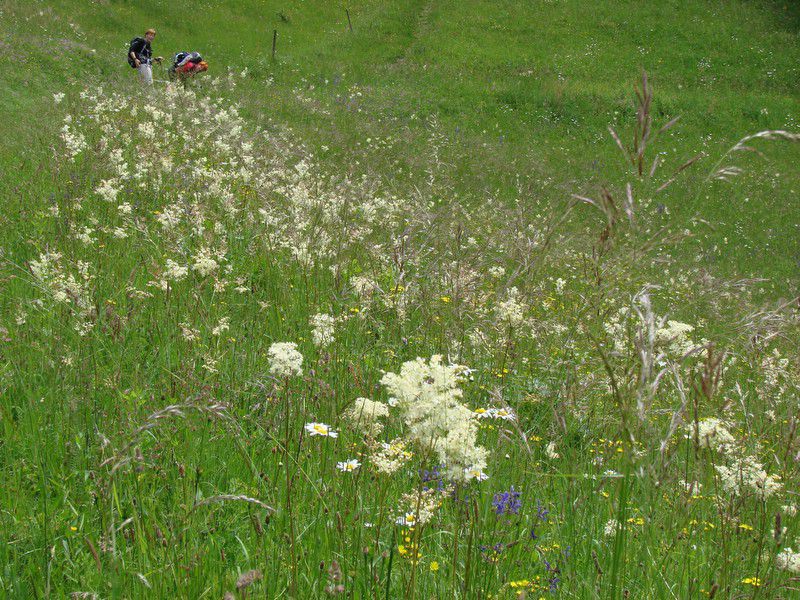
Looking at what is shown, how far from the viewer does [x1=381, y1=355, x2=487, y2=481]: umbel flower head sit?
1.72 metres

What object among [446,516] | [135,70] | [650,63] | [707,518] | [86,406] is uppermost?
[650,63]

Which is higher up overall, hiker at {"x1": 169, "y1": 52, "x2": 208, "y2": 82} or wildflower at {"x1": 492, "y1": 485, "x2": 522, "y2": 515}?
hiker at {"x1": 169, "y1": 52, "x2": 208, "y2": 82}

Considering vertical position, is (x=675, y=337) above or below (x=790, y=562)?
above

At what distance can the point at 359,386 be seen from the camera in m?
3.20

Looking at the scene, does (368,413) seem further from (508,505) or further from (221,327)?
(221,327)

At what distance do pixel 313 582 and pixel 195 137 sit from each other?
7492 millimetres

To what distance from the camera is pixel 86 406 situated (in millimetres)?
2953

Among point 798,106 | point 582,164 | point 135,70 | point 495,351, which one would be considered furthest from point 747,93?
point 495,351

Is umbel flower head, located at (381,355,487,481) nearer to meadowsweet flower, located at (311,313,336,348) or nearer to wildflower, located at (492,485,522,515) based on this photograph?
wildflower, located at (492,485,522,515)

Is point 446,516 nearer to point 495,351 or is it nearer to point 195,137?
point 495,351

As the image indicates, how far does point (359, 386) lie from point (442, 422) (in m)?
1.51

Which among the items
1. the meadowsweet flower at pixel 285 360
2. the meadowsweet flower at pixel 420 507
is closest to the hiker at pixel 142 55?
the meadowsweet flower at pixel 285 360

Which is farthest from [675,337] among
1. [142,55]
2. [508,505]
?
[142,55]

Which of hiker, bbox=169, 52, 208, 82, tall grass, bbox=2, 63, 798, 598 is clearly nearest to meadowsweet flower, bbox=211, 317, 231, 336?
tall grass, bbox=2, 63, 798, 598
